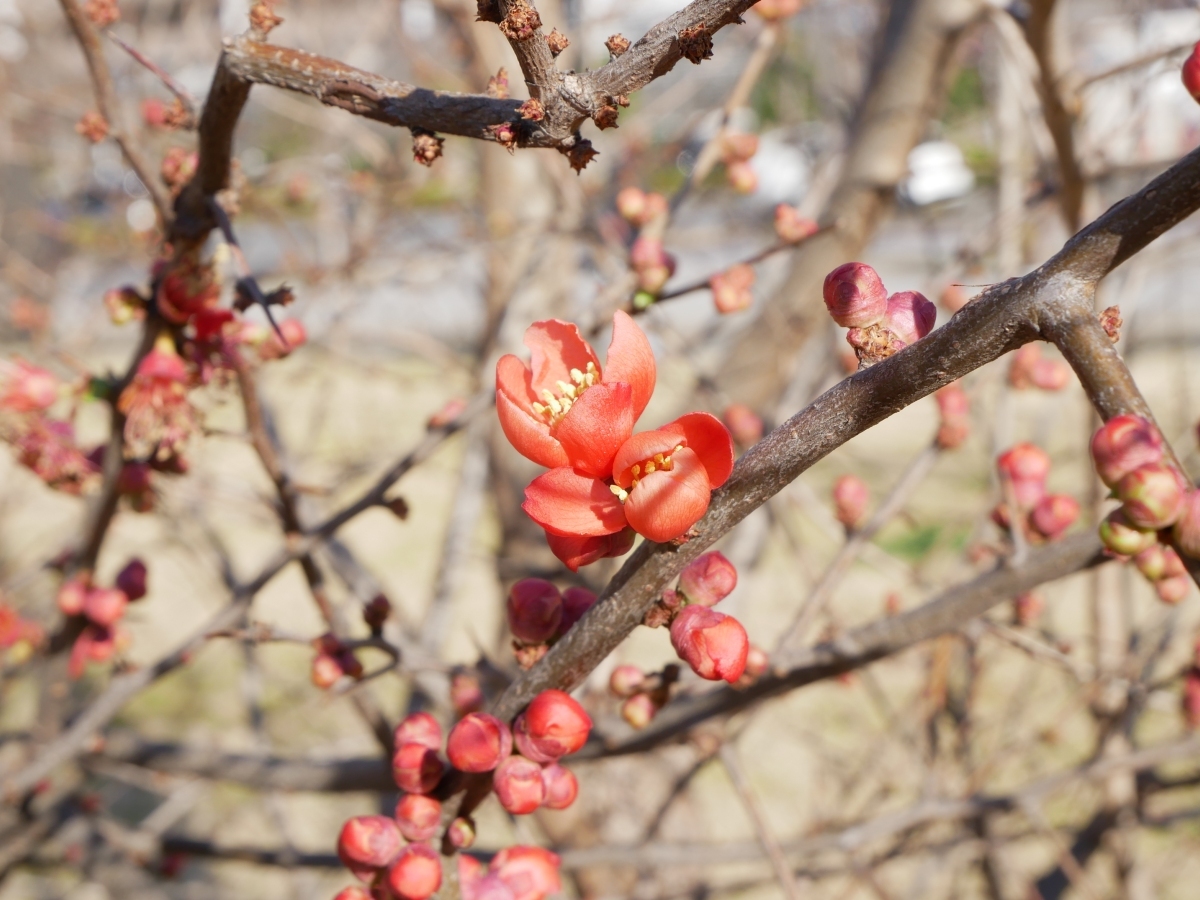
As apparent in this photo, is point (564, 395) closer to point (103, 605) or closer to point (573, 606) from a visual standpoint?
point (573, 606)

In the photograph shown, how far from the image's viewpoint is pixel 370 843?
109 centimetres

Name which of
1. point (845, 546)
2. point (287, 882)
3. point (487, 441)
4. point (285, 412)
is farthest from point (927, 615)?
point (285, 412)

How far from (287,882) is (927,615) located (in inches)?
143

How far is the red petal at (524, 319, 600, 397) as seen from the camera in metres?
1.05

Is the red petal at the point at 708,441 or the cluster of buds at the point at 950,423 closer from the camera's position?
the red petal at the point at 708,441

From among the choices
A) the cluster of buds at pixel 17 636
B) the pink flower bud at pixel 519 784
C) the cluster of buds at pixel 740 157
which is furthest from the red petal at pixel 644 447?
the cluster of buds at pixel 17 636

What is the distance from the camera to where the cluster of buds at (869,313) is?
84cm

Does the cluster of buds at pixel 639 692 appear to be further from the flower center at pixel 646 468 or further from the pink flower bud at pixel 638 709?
the flower center at pixel 646 468

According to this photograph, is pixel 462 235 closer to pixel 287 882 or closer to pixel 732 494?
pixel 287 882

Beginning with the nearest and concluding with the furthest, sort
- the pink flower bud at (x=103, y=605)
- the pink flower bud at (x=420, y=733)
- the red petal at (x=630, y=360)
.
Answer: the red petal at (x=630, y=360), the pink flower bud at (x=420, y=733), the pink flower bud at (x=103, y=605)

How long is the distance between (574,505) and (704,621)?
0.19 metres

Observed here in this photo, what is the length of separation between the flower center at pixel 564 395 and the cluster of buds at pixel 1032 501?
0.80 m

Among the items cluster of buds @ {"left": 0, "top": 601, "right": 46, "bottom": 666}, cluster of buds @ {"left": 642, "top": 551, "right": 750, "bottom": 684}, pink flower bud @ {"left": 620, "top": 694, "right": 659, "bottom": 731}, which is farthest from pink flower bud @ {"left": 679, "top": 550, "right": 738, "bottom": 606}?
cluster of buds @ {"left": 0, "top": 601, "right": 46, "bottom": 666}

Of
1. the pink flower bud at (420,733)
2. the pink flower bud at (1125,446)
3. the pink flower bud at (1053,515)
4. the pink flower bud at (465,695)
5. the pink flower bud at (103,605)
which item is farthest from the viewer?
the pink flower bud at (103,605)
